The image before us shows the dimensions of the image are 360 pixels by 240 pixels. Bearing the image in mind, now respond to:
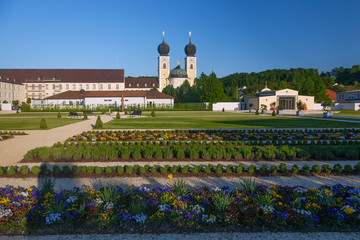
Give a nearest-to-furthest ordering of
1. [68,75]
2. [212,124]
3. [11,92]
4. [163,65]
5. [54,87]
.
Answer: [212,124] < [11,92] < [54,87] < [68,75] < [163,65]

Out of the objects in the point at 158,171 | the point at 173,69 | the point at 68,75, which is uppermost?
the point at 173,69

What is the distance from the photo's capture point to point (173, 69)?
84500 millimetres

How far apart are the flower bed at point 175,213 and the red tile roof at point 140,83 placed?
75343 millimetres

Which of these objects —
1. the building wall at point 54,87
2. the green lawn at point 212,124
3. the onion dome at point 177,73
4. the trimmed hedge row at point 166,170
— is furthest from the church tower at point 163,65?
the trimmed hedge row at point 166,170

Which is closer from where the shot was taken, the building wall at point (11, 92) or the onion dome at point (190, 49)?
the building wall at point (11, 92)

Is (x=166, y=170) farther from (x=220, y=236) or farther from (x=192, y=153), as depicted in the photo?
(x=220, y=236)

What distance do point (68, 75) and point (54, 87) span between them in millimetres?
5064

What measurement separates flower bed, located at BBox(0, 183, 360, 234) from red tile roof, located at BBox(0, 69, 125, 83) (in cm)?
7084

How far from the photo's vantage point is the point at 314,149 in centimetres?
886

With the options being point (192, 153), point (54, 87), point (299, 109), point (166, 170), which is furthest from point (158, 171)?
point (54, 87)

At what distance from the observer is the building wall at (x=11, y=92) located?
5806 cm

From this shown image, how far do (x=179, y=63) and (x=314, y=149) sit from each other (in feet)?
280

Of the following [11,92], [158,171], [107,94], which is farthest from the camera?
[11,92]

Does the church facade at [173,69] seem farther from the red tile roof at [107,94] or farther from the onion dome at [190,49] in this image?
the red tile roof at [107,94]
